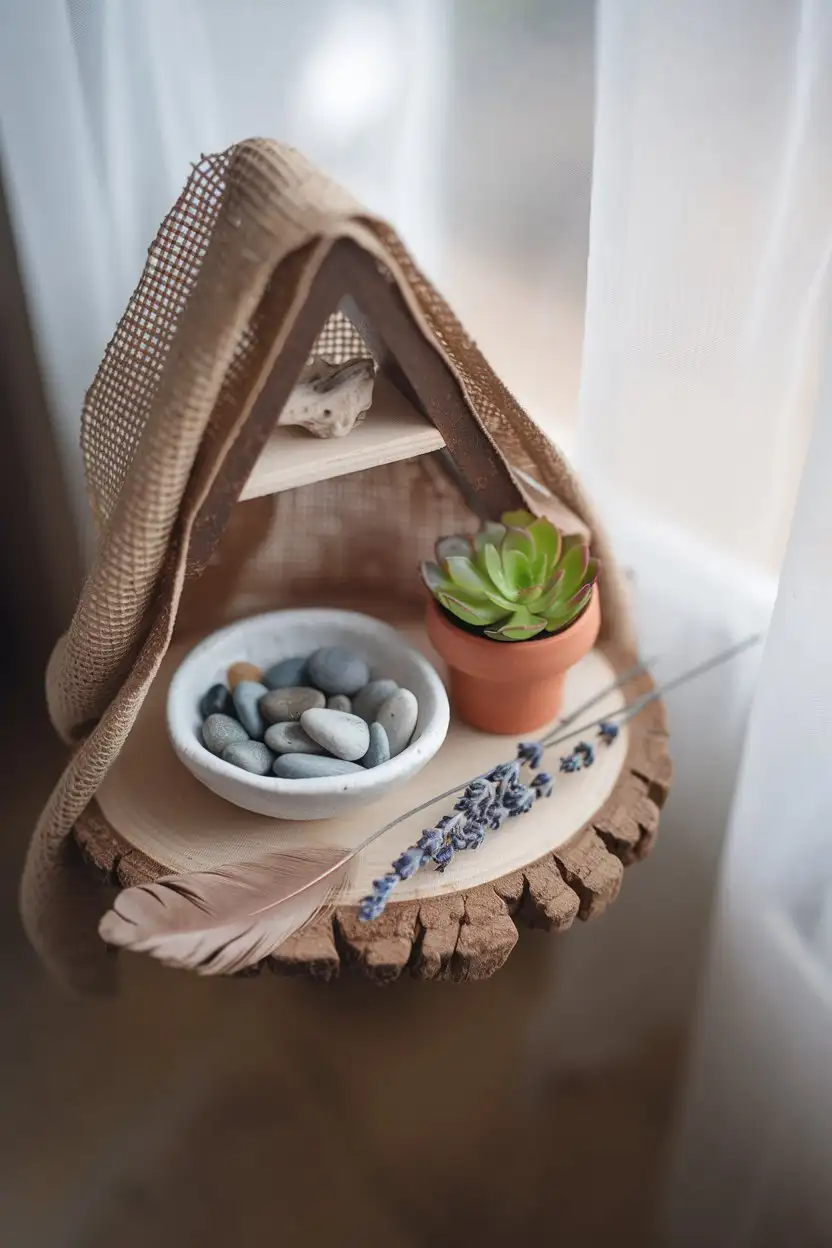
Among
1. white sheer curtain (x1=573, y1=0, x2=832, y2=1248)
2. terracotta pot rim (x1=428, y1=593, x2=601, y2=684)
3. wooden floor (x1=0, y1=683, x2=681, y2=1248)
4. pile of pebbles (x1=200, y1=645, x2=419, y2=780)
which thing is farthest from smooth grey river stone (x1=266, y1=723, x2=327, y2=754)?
wooden floor (x1=0, y1=683, x2=681, y2=1248)

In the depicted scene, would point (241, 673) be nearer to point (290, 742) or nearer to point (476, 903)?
point (290, 742)

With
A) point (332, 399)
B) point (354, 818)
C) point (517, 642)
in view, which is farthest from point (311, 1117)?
point (332, 399)

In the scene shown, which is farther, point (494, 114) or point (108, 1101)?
point (108, 1101)

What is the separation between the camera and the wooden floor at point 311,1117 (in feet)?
2.61

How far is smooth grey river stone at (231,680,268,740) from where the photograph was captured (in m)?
0.60

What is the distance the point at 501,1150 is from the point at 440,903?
417mm

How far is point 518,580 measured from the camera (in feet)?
2.04

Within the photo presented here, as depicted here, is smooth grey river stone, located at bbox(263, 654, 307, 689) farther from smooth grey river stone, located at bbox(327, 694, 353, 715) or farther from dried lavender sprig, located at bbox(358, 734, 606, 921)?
dried lavender sprig, located at bbox(358, 734, 606, 921)

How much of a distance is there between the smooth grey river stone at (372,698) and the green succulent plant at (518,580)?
62 millimetres

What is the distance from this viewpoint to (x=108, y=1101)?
0.86 meters

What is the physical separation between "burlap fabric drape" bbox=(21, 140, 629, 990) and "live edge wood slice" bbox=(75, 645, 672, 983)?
0.08 m

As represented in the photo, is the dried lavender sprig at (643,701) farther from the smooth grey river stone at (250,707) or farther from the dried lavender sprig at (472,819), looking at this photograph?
the smooth grey river stone at (250,707)

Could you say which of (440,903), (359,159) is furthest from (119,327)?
(440,903)

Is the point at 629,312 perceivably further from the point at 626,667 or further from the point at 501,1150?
the point at 501,1150
